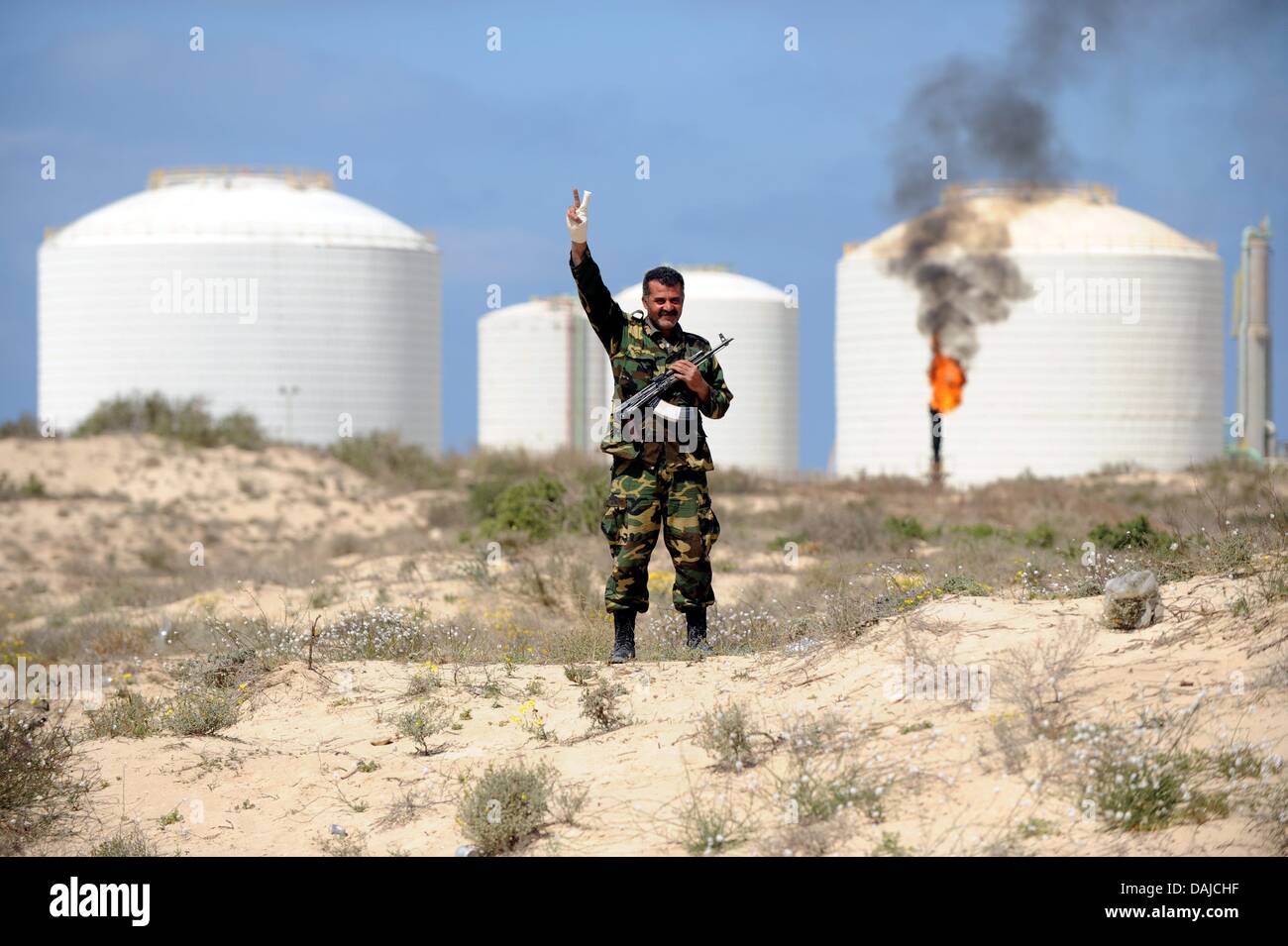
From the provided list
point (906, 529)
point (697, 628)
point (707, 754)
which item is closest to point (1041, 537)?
point (906, 529)

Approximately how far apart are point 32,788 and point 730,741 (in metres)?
2.70

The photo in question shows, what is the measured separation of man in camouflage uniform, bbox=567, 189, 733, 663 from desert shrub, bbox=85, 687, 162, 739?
2.22 meters

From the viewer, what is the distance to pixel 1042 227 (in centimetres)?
3891

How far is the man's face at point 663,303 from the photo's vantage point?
8.05 metres

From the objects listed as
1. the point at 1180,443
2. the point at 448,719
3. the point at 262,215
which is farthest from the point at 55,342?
the point at 448,719

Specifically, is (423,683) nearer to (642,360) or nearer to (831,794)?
(642,360)

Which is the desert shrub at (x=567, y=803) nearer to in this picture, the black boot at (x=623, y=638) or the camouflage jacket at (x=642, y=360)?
the black boot at (x=623, y=638)

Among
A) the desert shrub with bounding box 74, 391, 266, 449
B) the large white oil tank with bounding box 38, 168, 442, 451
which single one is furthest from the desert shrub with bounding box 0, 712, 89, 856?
the large white oil tank with bounding box 38, 168, 442, 451

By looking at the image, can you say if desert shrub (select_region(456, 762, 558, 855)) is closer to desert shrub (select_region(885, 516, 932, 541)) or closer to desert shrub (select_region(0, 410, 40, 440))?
desert shrub (select_region(885, 516, 932, 541))

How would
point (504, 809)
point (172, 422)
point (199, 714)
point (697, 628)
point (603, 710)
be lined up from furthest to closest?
point (172, 422), point (697, 628), point (199, 714), point (603, 710), point (504, 809)

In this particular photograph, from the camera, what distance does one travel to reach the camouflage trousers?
805cm
